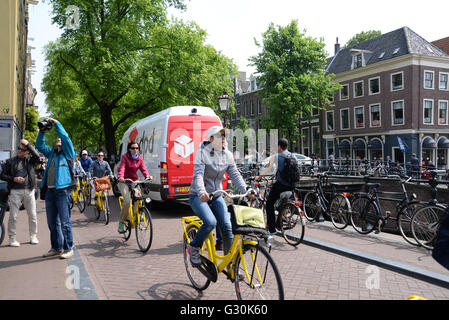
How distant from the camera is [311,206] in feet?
28.9

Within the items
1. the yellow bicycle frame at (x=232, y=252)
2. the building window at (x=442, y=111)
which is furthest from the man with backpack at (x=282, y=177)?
the building window at (x=442, y=111)

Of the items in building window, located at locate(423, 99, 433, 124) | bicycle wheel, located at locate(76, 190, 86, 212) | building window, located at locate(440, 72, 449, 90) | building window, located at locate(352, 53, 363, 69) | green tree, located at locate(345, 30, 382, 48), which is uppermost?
green tree, located at locate(345, 30, 382, 48)

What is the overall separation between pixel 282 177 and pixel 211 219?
331 cm

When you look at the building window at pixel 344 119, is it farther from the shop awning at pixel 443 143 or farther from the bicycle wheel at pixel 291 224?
the bicycle wheel at pixel 291 224

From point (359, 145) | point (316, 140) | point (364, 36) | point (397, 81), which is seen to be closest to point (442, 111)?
point (397, 81)

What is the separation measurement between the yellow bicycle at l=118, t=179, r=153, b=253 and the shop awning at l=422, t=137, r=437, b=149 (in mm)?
30004

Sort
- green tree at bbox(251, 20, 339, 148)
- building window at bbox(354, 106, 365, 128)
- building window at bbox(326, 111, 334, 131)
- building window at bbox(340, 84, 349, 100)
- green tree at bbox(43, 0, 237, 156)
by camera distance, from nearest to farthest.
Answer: green tree at bbox(43, 0, 237, 156) < green tree at bbox(251, 20, 339, 148) < building window at bbox(354, 106, 365, 128) < building window at bbox(340, 84, 349, 100) < building window at bbox(326, 111, 334, 131)

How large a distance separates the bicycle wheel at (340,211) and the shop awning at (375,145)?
2750 centimetres

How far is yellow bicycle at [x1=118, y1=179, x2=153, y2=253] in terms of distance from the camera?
5914 mm

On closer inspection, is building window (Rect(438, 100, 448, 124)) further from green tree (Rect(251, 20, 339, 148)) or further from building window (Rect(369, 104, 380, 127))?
green tree (Rect(251, 20, 339, 148))

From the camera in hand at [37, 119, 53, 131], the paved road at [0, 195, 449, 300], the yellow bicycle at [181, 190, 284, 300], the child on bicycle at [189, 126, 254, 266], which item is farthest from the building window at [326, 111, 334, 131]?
the yellow bicycle at [181, 190, 284, 300]

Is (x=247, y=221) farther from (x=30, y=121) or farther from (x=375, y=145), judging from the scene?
(x=30, y=121)

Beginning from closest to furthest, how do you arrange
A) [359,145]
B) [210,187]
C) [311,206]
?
[210,187] → [311,206] → [359,145]
